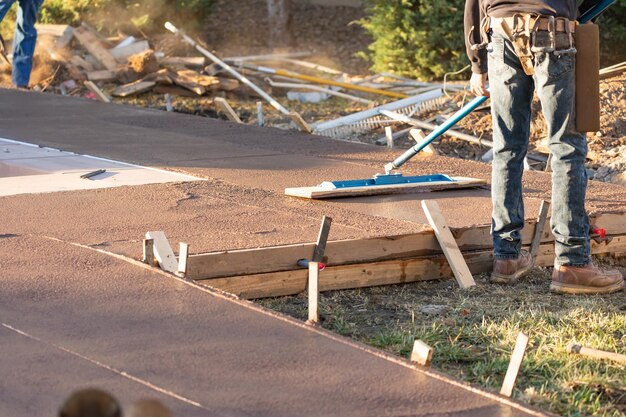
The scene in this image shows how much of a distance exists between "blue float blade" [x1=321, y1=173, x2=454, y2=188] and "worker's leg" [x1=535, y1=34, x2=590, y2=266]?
6.11 ft

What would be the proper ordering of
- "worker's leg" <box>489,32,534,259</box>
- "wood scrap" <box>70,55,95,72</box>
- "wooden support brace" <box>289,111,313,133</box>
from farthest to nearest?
1. "wood scrap" <box>70,55,95,72</box>
2. "wooden support brace" <box>289,111,313,133</box>
3. "worker's leg" <box>489,32,534,259</box>

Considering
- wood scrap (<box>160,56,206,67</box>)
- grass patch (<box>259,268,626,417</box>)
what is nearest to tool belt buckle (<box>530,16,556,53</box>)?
grass patch (<box>259,268,626,417</box>)

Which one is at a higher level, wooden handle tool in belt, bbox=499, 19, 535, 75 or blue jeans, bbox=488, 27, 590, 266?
wooden handle tool in belt, bbox=499, 19, 535, 75

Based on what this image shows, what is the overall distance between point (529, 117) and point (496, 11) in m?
0.58

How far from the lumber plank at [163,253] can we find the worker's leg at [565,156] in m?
1.97

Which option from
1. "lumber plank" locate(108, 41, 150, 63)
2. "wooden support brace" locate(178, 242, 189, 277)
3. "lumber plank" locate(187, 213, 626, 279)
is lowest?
"lumber plank" locate(187, 213, 626, 279)

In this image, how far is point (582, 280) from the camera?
223 inches

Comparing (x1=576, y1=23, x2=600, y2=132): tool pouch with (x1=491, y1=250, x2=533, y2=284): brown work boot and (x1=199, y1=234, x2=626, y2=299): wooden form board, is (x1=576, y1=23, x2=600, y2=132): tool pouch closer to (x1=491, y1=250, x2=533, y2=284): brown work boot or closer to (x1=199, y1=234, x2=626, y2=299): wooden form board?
(x1=491, y1=250, x2=533, y2=284): brown work boot

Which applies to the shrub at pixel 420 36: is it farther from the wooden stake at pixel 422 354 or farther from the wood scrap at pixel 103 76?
the wooden stake at pixel 422 354

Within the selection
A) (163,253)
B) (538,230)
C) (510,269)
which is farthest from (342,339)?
(538,230)

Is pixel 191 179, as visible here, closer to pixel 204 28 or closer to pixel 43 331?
pixel 43 331

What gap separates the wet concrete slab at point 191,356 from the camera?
3539 millimetres

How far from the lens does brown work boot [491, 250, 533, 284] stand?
230 inches

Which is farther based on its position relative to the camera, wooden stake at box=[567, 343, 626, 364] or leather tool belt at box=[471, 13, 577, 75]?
leather tool belt at box=[471, 13, 577, 75]
